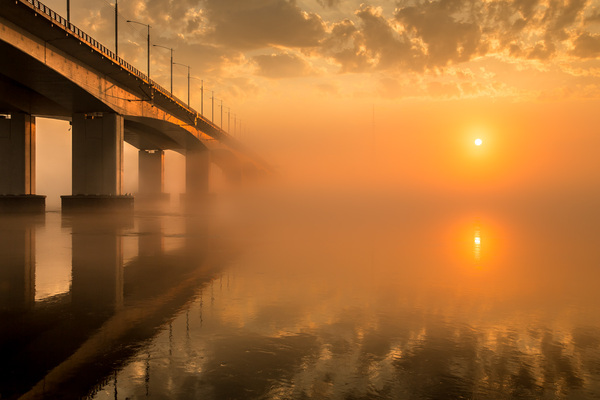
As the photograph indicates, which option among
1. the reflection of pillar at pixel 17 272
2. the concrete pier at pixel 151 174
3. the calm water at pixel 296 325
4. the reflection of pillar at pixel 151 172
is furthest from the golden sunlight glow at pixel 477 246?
the reflection of pillar at pixel 151 172

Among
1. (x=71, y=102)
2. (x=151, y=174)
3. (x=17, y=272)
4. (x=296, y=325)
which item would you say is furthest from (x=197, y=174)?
(x=296, y=325)

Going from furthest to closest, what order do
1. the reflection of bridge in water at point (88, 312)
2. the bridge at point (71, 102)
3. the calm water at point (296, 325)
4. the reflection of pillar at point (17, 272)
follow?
1. the bridge at point (71, 102)
2. the reflection of pillar at point (17, 272)
3. the reflection of bridge in water at point (88, 312)
4. the calm water at point (296, 325)

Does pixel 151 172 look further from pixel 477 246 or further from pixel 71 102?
pixel 477 246

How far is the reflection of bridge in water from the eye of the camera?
700cm

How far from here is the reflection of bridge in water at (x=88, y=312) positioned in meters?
7.00

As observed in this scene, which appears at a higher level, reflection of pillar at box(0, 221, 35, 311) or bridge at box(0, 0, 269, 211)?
bridge at box(0, 0, 269, 211)

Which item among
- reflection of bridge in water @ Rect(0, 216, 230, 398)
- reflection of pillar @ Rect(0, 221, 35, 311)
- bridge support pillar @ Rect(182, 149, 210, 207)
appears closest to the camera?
reflection of bridge in water @ Rect(0, 216, 230, 398)

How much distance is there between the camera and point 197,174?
99188mm

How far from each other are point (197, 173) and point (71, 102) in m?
50.9

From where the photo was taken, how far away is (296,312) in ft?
35.0

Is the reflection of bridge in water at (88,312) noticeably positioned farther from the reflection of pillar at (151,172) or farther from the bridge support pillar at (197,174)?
the reflection of pillar at (151,172)

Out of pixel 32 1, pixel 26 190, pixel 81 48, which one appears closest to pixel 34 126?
pixel 26 190

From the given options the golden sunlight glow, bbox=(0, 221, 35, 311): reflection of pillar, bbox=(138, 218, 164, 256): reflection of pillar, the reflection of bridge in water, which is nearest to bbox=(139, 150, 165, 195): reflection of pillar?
bbox=(138, 218, 164, 256): reflection of pillar

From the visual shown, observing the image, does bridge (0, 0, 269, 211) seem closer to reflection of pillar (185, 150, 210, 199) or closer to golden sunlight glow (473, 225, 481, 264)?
reflection of pillar (185, 150, 210, 199)
